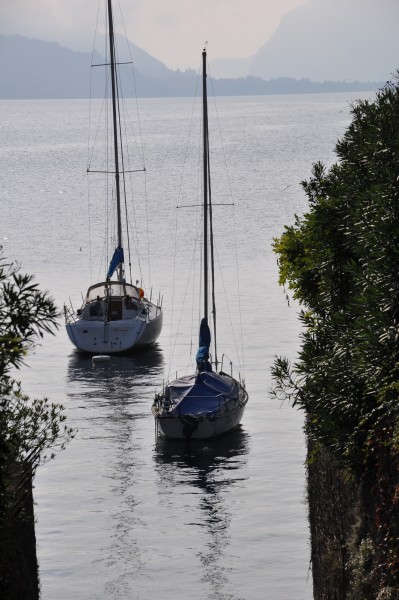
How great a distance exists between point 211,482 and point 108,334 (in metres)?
23.0

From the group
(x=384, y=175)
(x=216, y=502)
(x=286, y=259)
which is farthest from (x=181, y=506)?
(x=384, y=175)

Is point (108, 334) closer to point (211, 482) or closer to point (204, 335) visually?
point (204, 335)

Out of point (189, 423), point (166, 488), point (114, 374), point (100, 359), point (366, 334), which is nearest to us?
point (366, 334)

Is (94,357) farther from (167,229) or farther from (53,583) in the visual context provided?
(167,229)

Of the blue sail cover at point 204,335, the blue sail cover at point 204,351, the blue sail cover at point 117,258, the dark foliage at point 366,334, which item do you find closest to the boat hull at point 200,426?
the blue sail cover at point 204,351

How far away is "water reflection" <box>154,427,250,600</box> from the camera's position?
123ft

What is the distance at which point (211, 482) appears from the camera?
4544 cm

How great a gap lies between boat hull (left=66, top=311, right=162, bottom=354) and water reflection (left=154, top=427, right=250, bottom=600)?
16252 millimetres

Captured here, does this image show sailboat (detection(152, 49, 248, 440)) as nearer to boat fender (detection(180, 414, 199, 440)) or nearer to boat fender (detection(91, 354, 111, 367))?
boat fender (detection(180, 414, 199, 440))

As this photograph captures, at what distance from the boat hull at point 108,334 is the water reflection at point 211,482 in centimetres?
1625

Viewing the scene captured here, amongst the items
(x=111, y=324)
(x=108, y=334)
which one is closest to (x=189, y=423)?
(x=111, y=324)

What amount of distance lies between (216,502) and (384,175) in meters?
20.3

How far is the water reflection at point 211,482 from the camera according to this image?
37.6 m

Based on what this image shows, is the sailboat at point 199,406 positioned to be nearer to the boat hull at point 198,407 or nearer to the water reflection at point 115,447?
the boat hull at point 198,407
